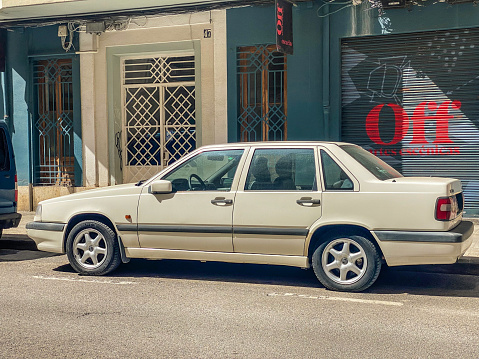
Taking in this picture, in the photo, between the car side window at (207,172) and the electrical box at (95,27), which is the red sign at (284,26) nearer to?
the electrical box at (95,27)

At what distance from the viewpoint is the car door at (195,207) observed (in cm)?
670

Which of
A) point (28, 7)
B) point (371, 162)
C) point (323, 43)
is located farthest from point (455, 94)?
point (28, 7)

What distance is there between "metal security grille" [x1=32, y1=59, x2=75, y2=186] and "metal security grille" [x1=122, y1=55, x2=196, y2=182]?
4.12ft

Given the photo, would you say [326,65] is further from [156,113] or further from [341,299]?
[341,299]

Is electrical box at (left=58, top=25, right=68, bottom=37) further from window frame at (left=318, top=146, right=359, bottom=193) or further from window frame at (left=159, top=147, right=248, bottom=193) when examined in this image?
window frame at (left=318, top=146, right=359, bottom=193)

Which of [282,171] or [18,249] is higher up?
[282,171]

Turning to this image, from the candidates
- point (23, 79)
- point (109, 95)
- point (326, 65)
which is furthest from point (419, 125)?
point (23, 79)

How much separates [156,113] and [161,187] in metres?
7.17

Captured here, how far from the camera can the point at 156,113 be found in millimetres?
13703

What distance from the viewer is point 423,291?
6531 millimetres

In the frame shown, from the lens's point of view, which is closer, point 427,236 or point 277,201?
point 427,236

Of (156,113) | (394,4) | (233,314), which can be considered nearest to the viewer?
(233,314)

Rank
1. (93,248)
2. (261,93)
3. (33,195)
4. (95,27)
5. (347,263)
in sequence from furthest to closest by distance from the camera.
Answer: (33,195) < (95,27) < (261,93) < (93,248) < (347,263)

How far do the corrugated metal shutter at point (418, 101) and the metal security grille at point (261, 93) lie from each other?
1.23 meters
